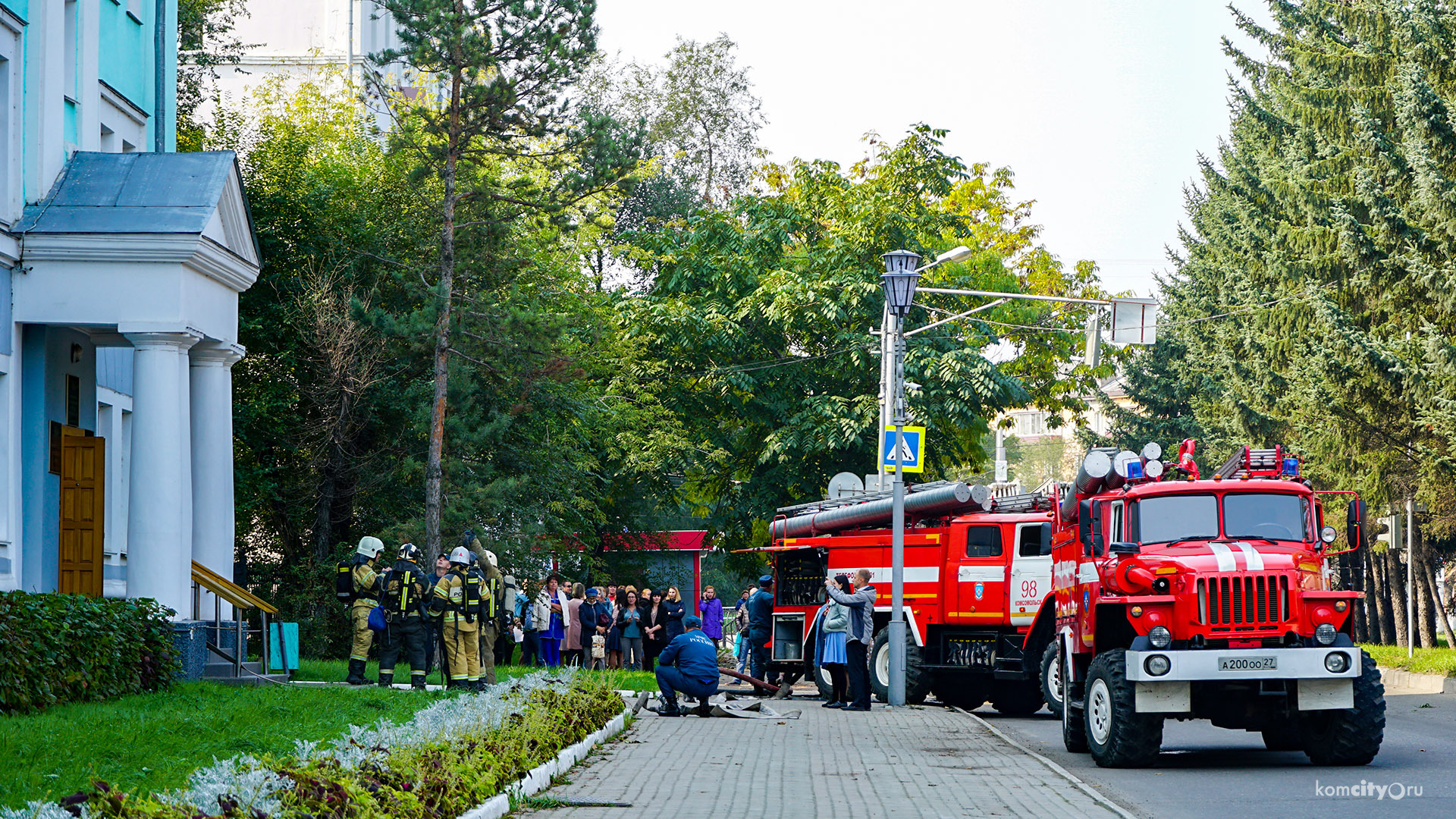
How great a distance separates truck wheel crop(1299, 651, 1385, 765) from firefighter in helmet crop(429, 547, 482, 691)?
9.85 meters

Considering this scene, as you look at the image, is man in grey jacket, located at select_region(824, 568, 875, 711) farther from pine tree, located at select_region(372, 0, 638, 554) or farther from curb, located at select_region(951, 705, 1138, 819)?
pine tree, located at select_region(372, 0, 638, 554)

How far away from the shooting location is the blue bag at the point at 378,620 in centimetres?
1959

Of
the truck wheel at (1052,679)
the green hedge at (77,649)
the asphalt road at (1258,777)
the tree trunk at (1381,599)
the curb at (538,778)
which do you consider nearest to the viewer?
the curb at (538,778)

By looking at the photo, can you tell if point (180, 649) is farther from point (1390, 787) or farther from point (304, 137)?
point (304, 137)

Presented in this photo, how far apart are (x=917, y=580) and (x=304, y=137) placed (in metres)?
19.7

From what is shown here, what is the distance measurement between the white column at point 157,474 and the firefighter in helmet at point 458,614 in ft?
9.71

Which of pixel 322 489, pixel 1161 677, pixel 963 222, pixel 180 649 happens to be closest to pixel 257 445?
pixel 322 489

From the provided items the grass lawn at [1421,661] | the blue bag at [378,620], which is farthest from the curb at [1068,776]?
the grass lawn at [1421,661]

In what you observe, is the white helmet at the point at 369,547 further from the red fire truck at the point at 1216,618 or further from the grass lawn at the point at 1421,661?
the grass lawn at the point at 1421,661

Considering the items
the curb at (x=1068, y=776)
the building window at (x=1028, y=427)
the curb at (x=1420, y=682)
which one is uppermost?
the building window at (x=1028, y=427)

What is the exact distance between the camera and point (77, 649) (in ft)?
50.8

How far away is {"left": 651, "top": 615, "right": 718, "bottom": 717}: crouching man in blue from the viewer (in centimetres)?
1831

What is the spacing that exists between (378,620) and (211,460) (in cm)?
390

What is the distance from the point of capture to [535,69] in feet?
94.2
